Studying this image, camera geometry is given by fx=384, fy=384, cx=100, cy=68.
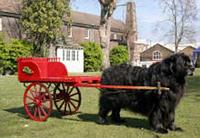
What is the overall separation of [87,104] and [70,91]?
199 centimetres

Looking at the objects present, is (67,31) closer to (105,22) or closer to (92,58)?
(92,58)

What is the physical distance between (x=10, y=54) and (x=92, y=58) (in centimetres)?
1219

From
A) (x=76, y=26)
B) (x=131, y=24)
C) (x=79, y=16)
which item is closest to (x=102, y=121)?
(x=76, y=26)

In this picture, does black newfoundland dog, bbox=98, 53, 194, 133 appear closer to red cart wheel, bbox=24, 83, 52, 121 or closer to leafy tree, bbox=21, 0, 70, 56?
red cart wheel, bbox=24, 83, 52, 121

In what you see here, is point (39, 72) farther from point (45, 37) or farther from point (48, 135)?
point (45, 37)

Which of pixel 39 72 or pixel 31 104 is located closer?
pixel 39 72

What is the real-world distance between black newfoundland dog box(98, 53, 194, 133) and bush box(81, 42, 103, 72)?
37.7 m

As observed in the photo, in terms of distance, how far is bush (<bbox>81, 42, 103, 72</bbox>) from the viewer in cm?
4631

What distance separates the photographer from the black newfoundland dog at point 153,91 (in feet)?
24.5

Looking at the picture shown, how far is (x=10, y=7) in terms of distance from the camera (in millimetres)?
43906

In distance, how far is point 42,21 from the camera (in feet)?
128

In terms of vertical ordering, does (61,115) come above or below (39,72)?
below

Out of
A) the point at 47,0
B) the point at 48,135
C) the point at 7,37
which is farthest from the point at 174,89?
the point at 7,37


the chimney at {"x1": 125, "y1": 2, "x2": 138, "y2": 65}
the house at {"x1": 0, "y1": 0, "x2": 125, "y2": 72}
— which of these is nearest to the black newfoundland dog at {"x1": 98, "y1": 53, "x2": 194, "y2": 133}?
the house at {"x1": 0, "y1": 0, "x2": 125, "y2": 72}
